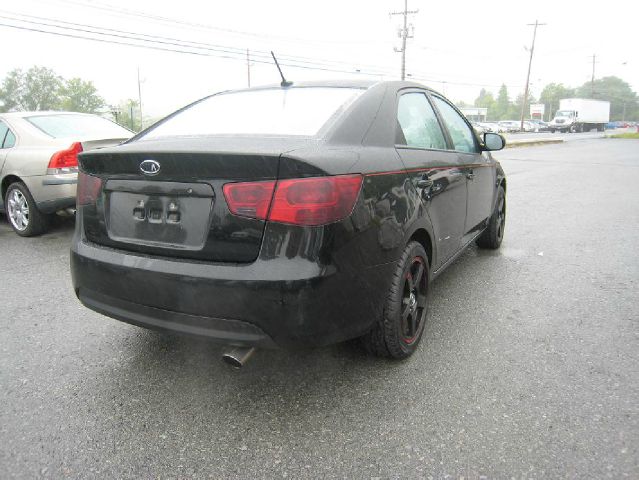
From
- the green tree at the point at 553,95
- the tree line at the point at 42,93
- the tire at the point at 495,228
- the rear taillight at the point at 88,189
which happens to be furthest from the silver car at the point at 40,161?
the green tree at the point at 553,95

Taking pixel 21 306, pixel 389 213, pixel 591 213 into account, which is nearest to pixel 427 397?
pixel 389 213

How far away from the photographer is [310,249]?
1987 millimetres

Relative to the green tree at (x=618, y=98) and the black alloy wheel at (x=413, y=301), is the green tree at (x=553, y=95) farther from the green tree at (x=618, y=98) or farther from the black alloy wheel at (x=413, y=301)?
the black alloy wheel at (x=413, y=301)

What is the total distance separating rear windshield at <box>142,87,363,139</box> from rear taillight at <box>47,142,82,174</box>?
9.48 feet

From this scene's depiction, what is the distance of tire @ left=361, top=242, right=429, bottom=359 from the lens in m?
2.48

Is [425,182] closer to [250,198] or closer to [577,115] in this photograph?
[250,198]

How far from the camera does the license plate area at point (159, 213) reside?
2.09 m

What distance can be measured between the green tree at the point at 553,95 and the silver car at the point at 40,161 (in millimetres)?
134990

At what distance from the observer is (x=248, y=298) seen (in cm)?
201

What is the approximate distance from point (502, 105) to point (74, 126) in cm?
14747

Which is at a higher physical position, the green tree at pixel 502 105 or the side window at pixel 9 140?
the green tree at pixel 502 105

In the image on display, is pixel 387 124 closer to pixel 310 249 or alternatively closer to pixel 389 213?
pixel 389 213

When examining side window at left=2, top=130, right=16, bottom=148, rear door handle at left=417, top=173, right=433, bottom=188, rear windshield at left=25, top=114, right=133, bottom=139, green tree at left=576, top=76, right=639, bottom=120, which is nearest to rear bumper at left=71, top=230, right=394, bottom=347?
rear door handle at left=417, top=173, right=433, bottom=188

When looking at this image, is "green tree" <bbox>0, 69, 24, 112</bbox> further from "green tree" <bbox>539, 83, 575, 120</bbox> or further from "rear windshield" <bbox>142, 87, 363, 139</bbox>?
"green tree" <bbox>539, 83, 575, 120</bbox>
